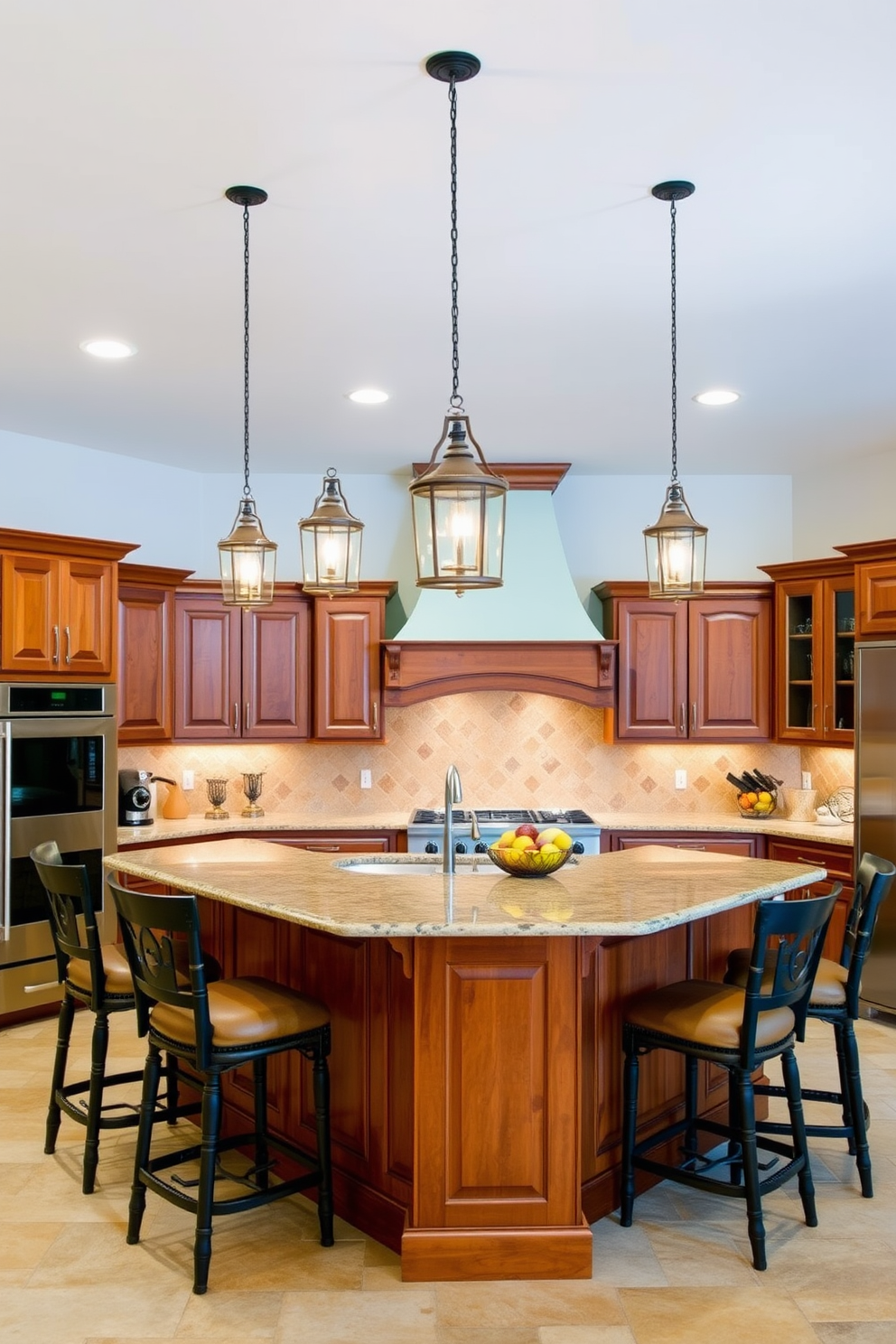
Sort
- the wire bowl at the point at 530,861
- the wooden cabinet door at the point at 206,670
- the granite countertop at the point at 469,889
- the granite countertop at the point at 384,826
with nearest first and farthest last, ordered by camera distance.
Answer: the granite countertop at the point at 469,889
the wire bowl at the point at 530,861
the granite countertop at the point at 384,826
the wooden cabinet door at the point at 206,670

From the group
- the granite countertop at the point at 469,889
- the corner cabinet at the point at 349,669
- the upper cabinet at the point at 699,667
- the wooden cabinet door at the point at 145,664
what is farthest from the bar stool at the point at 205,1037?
the upper cabinet at the point at 699,667

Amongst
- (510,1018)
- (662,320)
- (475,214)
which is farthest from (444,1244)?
(662,320)

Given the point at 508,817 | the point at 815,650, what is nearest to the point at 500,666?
the point at 508,817

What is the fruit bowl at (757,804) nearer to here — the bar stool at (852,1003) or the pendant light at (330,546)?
the bar stool at (852,1003)

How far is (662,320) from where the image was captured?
393 cm

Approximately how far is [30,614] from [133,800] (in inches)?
50.4

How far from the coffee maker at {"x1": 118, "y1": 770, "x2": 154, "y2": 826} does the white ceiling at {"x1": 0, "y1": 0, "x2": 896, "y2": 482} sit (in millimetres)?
1944

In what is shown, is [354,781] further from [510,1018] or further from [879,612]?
[510,1018]

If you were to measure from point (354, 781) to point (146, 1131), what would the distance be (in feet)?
11.7

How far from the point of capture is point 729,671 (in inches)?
247

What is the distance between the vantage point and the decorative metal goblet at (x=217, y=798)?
609cm

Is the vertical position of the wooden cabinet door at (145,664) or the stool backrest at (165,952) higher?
the wooden cabinet door at (145,664)

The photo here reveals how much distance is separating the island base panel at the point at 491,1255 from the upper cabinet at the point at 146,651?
3448 millimetres

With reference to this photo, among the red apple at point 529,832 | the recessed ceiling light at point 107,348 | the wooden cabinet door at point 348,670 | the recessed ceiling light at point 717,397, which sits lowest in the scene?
the red apple at point 529,832
